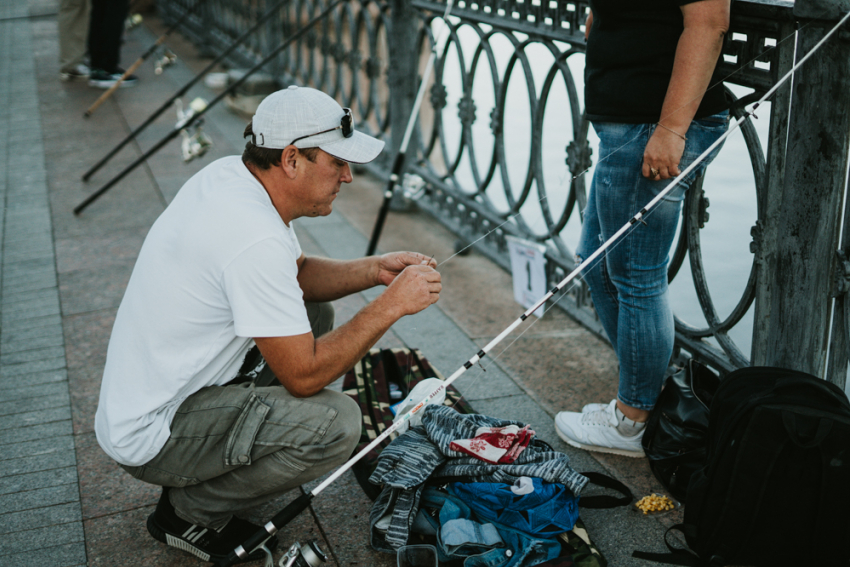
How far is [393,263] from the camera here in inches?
100

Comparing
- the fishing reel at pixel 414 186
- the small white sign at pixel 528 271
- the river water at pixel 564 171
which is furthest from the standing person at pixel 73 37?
the small white sign at pixel 528 271

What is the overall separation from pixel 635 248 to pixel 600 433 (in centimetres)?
68

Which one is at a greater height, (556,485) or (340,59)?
(340,59)

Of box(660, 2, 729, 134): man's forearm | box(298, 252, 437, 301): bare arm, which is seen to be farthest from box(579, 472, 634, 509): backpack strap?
box(660, 2, 729, 134): man's forearm

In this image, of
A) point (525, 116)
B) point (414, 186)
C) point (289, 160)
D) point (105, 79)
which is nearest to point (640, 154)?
point (289, 160)

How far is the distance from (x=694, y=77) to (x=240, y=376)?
61.6 inches

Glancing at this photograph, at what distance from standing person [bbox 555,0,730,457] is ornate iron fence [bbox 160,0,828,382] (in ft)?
0.76

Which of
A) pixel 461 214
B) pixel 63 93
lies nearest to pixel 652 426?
pixel 461 214

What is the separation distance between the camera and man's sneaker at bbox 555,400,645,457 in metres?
2.74

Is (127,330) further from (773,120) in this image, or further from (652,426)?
(773,120)

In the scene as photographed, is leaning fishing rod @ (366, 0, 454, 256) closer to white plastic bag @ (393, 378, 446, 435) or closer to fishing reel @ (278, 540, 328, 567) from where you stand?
white plastic bag @ (393, 378, 446, 435)

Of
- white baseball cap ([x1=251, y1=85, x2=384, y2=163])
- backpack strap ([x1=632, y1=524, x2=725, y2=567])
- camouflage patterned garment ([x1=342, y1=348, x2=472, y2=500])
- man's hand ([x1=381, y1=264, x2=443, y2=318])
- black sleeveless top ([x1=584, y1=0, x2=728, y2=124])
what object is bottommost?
Answer: camouflage patterned garment ([x1=342, y1=348, x2=472, y2=500])

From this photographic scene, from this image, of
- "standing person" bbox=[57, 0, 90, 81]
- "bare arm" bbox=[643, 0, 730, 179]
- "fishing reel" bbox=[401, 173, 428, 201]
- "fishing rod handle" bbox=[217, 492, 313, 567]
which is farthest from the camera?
"standing person" bbox=[57, 0, 90, 81]

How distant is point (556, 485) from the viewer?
2.36 meters
